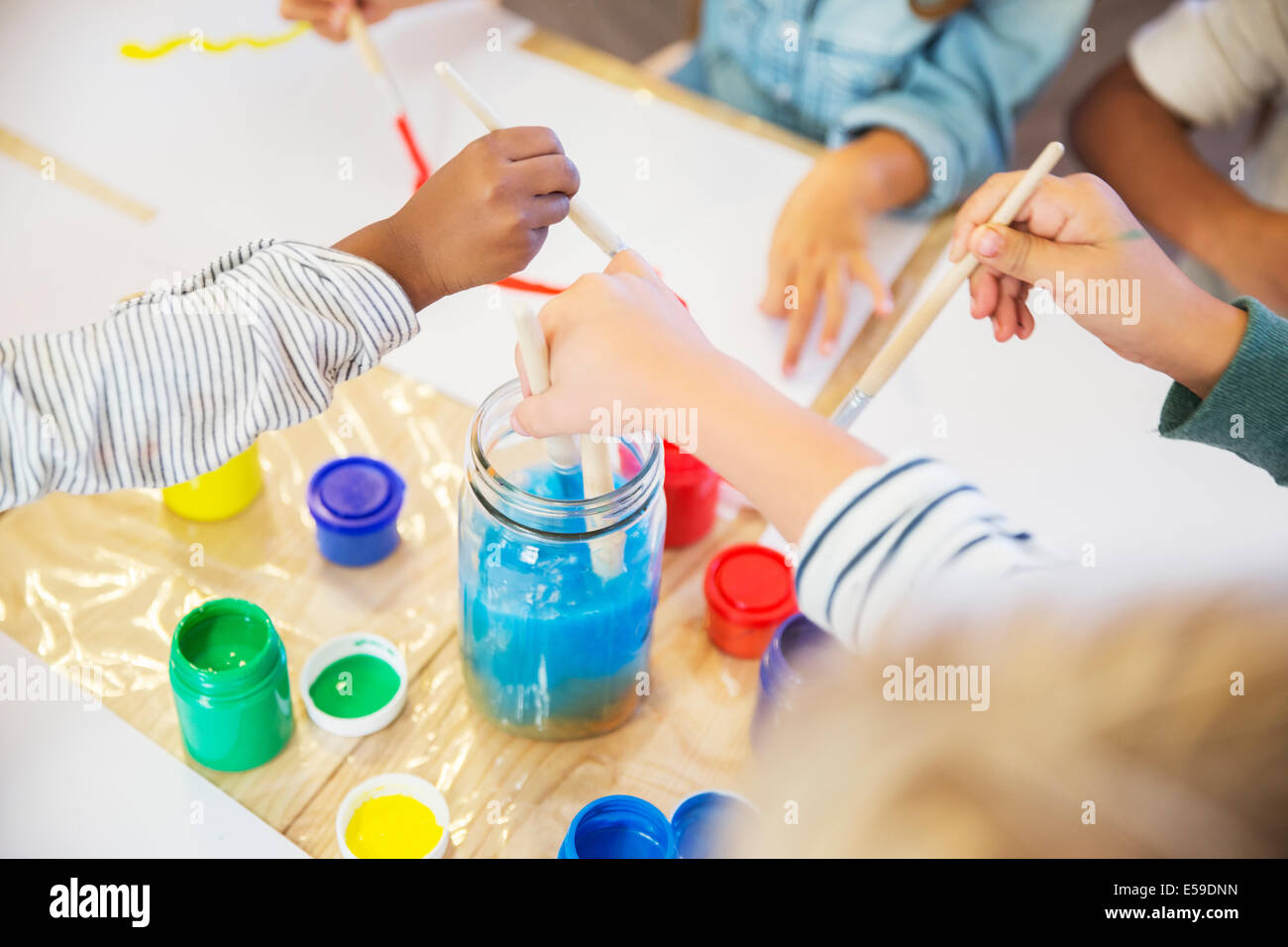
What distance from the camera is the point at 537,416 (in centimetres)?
46

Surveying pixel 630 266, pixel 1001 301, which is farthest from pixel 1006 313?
pixel 630 266

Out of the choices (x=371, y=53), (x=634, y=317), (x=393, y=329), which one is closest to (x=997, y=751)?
(x=634, y=317)

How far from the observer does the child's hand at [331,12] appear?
878mm

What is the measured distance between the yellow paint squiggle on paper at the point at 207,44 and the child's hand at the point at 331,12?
2cm

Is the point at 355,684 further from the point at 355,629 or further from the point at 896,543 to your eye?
the point at 896,543

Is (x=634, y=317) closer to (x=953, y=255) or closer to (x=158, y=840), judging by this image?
(x=953, y=255)

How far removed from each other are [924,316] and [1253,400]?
8.0 inches

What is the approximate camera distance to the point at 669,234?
0.81 metres

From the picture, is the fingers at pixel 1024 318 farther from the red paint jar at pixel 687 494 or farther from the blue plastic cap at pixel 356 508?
the blue plastic cap at pixel 356 508

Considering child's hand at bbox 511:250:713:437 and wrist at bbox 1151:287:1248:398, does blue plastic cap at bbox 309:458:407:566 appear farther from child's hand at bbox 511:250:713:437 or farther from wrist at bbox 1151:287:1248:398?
wrist at bbox 1151:287:1248:398

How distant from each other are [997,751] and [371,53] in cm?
71

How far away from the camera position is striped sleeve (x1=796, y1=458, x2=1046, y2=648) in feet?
1.36

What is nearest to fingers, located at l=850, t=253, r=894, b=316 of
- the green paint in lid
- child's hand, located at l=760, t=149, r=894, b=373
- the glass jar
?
child's hand, located at l=760, t=149, r=894, b=373

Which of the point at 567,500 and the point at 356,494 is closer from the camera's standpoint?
the point at 567,500
